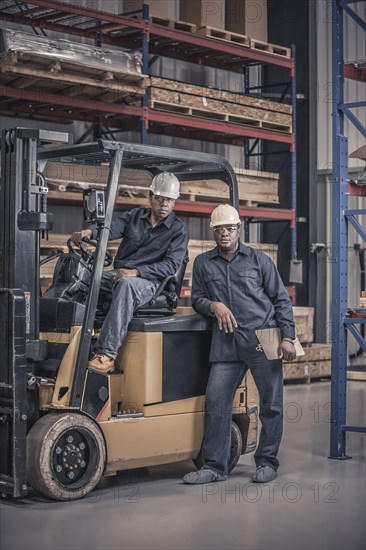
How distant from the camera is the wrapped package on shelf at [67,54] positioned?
9.63 m

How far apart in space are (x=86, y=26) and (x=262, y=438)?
7220mm

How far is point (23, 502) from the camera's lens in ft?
19.9

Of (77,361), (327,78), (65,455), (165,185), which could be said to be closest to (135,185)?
(165,185)

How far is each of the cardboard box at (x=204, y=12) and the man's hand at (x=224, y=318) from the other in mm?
7244

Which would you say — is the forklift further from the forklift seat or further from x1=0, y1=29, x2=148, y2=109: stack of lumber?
x1=0, y1=29, x2=148, y2=109: stack of lumber

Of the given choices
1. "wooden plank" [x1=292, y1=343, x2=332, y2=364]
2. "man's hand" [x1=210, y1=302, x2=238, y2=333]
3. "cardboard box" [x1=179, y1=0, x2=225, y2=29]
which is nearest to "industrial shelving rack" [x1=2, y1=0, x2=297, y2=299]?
"cardboard box" [x1=179, y1=0, x2=225, y2=29]

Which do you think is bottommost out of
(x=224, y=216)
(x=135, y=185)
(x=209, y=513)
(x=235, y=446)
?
(x=209, y=513)

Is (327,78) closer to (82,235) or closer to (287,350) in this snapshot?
(287,350)

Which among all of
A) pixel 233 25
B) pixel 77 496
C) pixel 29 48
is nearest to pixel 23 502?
pixel 77 496

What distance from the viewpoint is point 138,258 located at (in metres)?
7.01

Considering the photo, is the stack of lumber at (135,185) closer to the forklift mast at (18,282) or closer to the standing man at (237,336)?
the standing man at (237,336)

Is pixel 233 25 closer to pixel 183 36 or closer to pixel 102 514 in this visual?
pixel 183 36

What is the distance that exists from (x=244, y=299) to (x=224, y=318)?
0.86ft

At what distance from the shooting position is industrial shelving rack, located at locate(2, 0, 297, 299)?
36.1 ft
